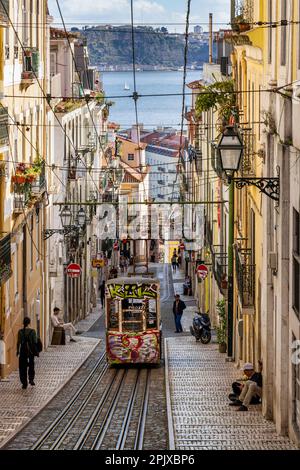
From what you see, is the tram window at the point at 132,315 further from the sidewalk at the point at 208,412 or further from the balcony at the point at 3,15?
the balcony at the point at 3,15

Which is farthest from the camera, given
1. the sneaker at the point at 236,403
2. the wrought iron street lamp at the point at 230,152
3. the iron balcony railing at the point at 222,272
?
the iron balcony railing at the point at 222,272

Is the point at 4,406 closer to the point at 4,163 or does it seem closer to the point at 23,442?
the point at 23,442

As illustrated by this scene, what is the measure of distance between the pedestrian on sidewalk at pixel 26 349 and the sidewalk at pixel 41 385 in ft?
0.97

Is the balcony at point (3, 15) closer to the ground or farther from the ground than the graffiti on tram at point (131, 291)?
farther from the ground

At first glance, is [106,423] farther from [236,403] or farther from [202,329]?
[202,329]

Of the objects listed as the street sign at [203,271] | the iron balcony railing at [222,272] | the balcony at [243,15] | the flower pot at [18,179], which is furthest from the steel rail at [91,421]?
the street sign at [203,271]

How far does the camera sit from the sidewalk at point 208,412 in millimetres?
15602

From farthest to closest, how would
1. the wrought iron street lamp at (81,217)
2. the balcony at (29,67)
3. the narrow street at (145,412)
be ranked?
the wrought iron street lamp at (81,217), the balcony at (29,67), the narrow street at (145,412)

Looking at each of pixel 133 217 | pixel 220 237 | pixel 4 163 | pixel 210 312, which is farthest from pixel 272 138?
pixel 133 217

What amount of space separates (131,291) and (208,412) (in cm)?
851

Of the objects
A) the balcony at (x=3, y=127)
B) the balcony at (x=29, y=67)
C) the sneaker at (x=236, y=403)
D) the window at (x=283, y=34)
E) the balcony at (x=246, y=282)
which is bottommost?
the sneaker at (x=236, y=403)

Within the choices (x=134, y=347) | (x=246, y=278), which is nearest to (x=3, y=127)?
(x=246, y=278)

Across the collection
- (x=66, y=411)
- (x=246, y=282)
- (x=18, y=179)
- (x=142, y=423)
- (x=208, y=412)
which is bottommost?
(x=66, y=411)

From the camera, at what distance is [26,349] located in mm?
21484
